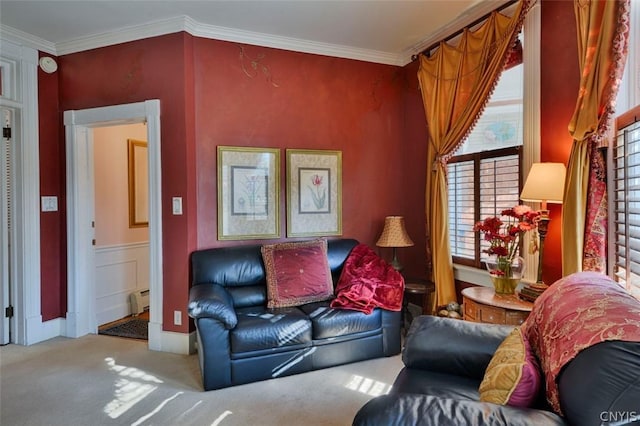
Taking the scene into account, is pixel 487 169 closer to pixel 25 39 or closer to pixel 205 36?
pixel 205 36

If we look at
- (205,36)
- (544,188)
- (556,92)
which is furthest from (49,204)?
(556,92)

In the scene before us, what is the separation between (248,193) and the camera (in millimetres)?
3420

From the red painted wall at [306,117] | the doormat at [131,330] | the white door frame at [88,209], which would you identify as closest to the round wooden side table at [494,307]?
the red painted wall at [306,117]

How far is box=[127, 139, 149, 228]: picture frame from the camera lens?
437cm

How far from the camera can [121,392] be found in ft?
8.15

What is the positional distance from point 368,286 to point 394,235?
744 mm

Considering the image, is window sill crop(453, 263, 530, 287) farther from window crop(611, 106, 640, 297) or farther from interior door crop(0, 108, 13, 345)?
interior door crop(0, 108, 13, 345)

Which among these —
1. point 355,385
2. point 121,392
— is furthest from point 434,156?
point 121,392

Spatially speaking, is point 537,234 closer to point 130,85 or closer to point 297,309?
point 297,309

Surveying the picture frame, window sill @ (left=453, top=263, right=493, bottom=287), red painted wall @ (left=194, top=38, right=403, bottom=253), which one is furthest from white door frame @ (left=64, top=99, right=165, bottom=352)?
window sill @ (left=453, top=263, right=493, bottom=287)

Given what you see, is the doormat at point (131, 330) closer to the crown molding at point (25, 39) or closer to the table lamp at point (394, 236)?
the table lamp at point (394, 236)

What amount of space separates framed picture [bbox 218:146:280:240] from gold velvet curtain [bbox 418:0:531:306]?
4.83 feet

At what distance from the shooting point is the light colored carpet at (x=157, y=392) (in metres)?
2.19

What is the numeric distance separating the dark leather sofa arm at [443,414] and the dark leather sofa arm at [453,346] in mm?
685
